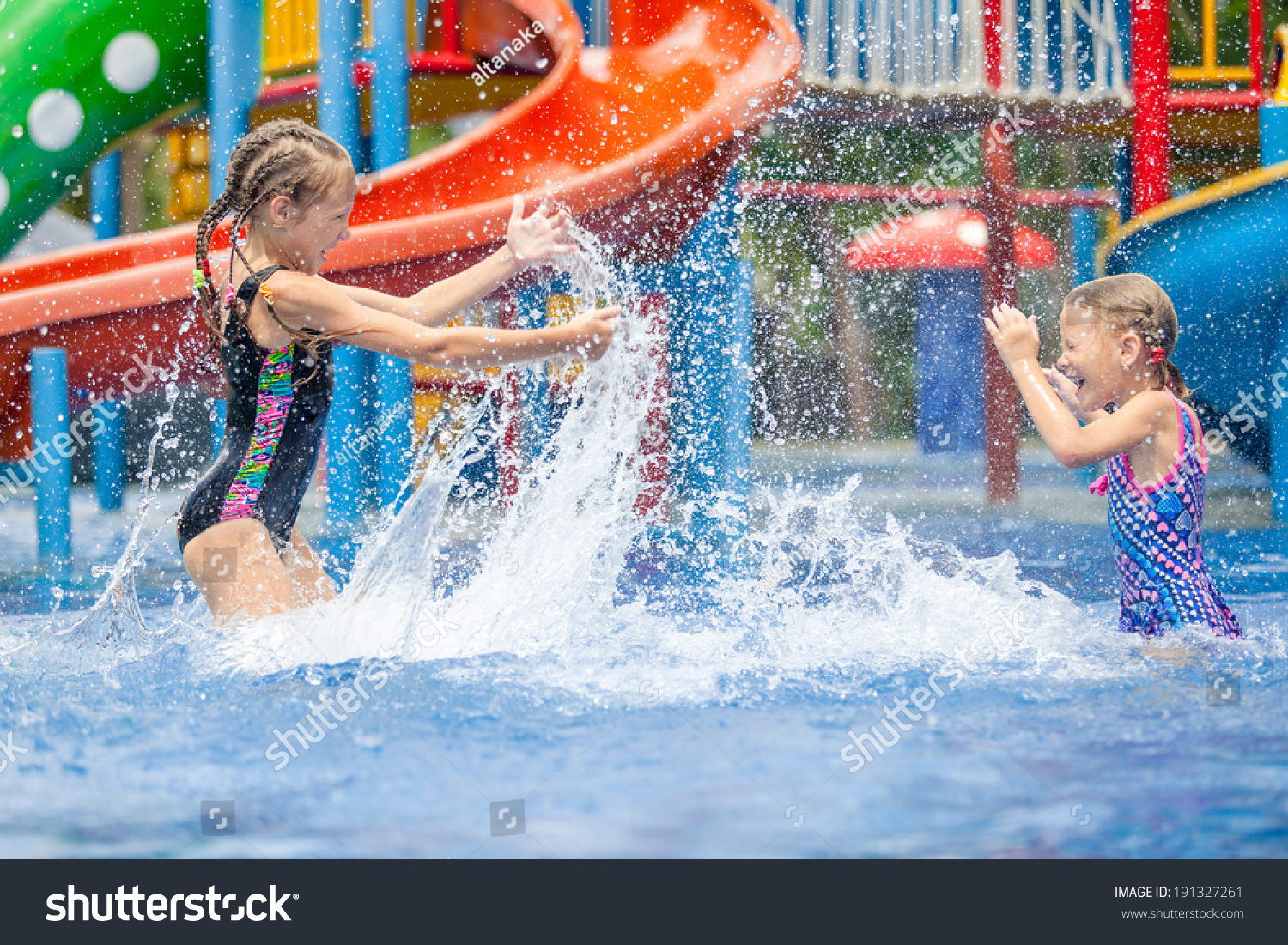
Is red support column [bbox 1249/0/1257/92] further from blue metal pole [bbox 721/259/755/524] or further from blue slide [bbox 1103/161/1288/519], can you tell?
blue metal pole [bbox 721/259/755/524]

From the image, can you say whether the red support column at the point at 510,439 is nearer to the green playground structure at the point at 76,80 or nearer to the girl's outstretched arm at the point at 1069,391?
the green playground structure at the point at 76,80

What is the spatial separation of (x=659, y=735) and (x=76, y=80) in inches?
249

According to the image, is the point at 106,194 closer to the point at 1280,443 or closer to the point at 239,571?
the point at 239,571

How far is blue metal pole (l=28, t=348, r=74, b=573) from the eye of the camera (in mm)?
5316

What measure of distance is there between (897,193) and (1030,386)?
24.0ft

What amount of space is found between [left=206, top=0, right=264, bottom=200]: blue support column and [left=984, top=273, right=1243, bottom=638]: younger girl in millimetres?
4639

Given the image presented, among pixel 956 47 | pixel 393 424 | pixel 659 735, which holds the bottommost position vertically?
pixel 659 735

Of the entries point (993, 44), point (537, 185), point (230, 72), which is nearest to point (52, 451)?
point (230, 72)

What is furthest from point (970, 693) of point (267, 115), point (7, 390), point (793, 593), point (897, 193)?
point (897, 193)

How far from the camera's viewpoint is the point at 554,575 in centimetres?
345

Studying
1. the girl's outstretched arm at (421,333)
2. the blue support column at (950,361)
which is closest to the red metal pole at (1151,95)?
the girl's outstretched arm at (421,333)

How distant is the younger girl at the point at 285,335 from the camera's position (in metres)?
2.73

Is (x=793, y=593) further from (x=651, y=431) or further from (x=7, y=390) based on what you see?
(x=7, y=390)

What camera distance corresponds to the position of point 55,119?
287 inches
